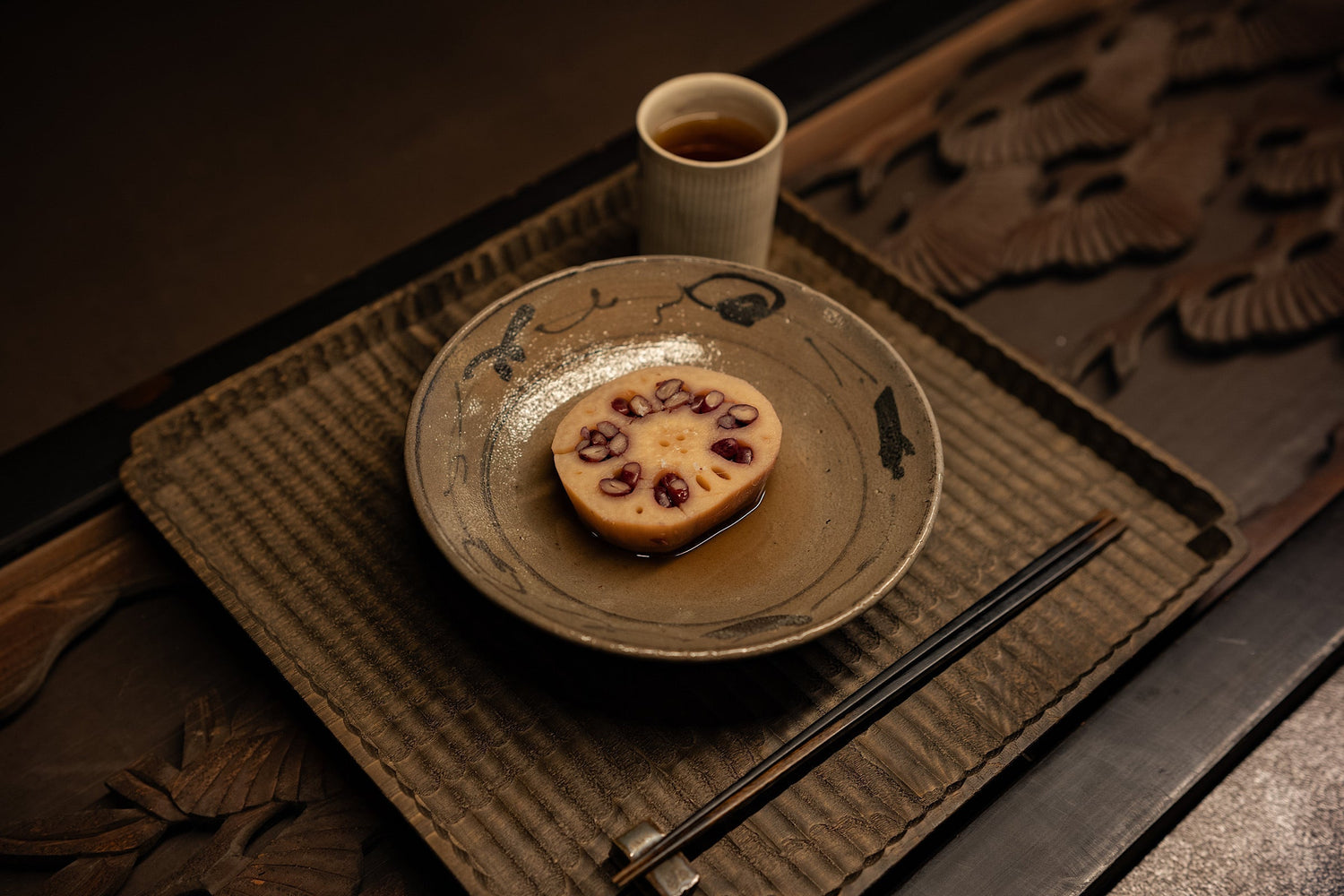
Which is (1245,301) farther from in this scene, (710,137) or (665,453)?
(665,453)

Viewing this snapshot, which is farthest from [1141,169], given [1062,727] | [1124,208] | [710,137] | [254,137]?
[254,137]

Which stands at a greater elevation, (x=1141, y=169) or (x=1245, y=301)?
(x=1141, y=169)

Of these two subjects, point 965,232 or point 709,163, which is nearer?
point 709,163

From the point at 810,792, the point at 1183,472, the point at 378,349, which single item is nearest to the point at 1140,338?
the point at 1183,472

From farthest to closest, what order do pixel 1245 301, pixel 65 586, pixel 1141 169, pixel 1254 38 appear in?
pixel 1254 38 → pixel 1141 169 → pixel 1245 301 → pixel 65 586

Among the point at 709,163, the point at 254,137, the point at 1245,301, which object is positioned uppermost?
the point at 254,137

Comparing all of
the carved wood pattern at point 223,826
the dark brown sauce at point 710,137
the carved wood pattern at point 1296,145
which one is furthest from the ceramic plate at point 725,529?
the carved wood pattern at point 1296,145

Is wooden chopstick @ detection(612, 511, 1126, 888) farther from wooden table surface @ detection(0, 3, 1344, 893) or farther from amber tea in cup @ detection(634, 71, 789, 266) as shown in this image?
amber tea in cup @ detection(634, 71, 789, 266)

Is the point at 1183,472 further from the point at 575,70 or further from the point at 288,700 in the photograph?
the point at 575,70
